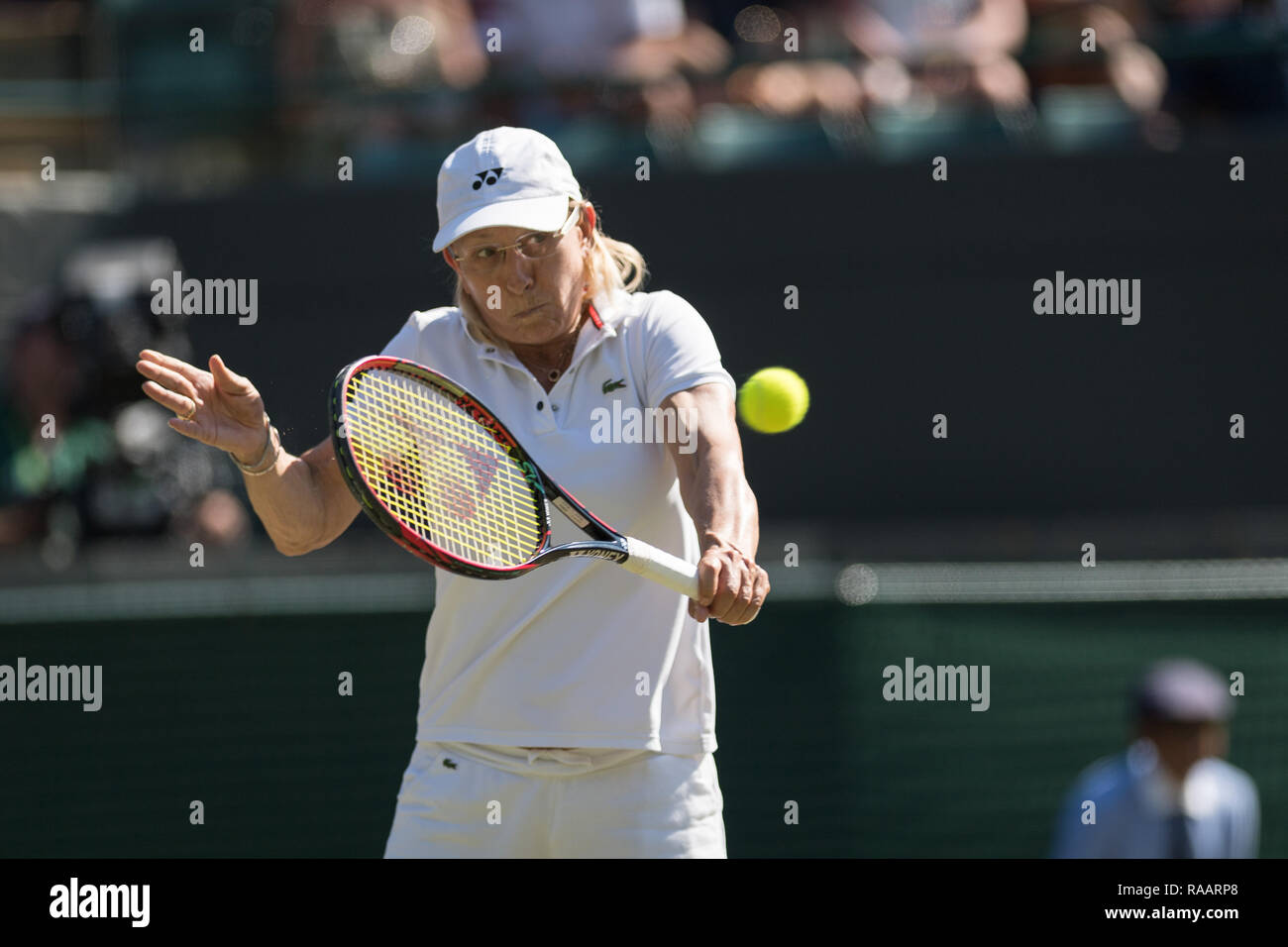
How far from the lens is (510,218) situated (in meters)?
2.58

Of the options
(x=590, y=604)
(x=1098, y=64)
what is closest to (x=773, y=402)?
(x=590, y=604)

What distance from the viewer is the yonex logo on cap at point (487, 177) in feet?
8.58

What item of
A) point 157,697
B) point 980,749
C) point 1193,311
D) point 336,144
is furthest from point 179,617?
point 1193,311

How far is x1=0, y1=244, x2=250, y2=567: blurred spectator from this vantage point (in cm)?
517

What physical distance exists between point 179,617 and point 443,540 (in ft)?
7.51

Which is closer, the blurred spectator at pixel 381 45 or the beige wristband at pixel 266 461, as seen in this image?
the beige wristband at pixel 266 461

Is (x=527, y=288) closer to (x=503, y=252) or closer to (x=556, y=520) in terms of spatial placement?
(x=503, y=252)

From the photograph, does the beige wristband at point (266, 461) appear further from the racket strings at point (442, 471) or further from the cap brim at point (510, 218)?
the cap brim at point (510, 218)

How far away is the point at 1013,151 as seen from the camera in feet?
19.7

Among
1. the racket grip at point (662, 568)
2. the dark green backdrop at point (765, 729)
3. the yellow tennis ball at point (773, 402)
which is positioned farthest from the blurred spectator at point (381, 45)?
the racket grip at point (662, 568)

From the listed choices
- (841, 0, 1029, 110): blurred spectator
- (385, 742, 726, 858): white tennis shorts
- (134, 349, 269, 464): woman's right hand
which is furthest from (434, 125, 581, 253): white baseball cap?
(841, 0, 1029, 110): blurred spectator

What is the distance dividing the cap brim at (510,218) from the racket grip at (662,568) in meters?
0.50

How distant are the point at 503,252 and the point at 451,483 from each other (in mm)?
360
